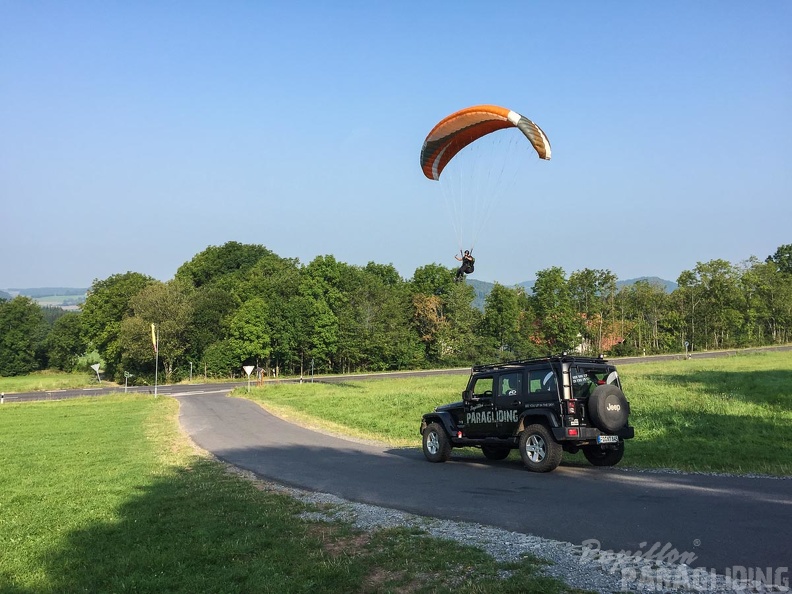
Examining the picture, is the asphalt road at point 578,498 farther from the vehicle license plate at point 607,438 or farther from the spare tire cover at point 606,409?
the spare tire cover at point 606,409

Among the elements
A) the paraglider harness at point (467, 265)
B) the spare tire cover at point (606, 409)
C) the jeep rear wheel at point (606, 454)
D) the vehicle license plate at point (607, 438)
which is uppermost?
the paraglider harness at point (467, 265)

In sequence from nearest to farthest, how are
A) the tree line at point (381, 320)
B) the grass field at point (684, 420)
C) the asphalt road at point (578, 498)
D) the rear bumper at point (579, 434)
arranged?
the asphalt road at point (578, 498) → the rear bumper at point (579, 434) → the grass field at point (684, 420) → the tree line at point (381, 320)

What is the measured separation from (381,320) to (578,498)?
72515 millimetres

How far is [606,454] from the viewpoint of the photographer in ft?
43.8

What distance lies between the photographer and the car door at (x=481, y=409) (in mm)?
13961

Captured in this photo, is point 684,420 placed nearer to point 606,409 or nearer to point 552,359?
point 606,409

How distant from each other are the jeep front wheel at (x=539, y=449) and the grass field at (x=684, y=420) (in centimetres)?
180

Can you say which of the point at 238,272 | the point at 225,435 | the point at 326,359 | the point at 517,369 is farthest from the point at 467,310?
the point at 517,369

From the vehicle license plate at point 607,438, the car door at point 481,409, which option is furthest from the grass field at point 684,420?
the car door at point 481,409

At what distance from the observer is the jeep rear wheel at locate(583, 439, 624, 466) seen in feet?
43.4

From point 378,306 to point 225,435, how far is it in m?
60.0

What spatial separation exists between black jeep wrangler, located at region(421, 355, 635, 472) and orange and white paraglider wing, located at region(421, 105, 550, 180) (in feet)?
27.8

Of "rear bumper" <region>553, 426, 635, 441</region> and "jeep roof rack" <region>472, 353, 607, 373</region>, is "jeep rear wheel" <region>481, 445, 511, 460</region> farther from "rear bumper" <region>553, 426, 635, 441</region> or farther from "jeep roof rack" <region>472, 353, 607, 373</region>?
"rear bumper" <region>553, 426, 635, 441</region>

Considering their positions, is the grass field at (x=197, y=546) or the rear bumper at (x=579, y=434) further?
the rear bumper at (x=579, y=434)
